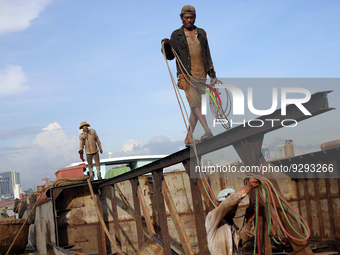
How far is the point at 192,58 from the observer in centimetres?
544

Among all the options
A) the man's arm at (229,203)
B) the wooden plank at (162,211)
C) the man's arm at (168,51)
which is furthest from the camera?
the wooden plank at (162,211)

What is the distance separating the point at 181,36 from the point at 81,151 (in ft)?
26.1

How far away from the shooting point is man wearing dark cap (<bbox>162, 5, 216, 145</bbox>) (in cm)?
532

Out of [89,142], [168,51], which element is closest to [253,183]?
[168,51]

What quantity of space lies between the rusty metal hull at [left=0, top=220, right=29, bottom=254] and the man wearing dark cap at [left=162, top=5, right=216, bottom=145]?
11918 millimetres

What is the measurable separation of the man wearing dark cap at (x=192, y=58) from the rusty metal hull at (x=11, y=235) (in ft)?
39.1

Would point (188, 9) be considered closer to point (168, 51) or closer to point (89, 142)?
point (168, 51)

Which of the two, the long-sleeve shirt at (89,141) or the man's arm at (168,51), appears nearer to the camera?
the man's arm at (168,51)

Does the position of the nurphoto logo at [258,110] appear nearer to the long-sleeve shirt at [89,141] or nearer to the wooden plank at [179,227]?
the wooden plank at [179,227]

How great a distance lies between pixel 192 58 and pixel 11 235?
12790mm

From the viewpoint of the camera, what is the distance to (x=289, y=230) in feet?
12.0

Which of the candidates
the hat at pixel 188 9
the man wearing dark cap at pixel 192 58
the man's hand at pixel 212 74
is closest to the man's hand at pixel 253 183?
the man wearing dark cap at pixel 192 58

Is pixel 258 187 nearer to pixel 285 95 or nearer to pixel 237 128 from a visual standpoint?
pixel 237 128

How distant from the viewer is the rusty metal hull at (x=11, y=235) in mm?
13767
